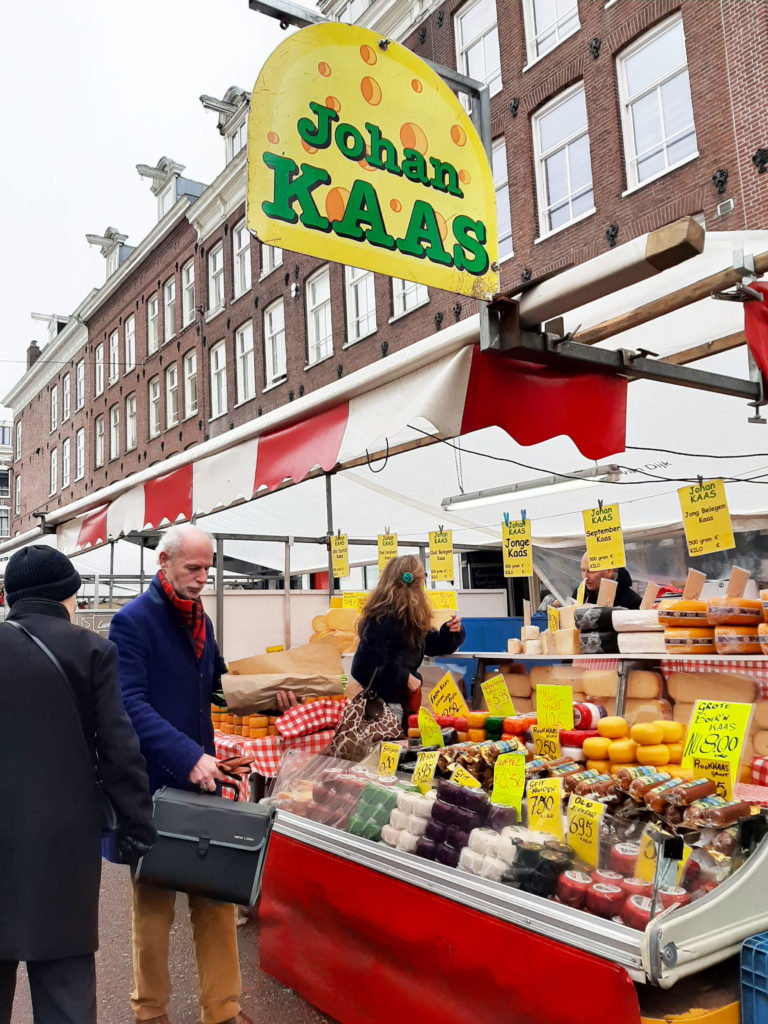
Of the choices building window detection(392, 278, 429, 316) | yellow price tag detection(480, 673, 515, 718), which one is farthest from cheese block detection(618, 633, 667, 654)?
building window detection(392, 278, 429, 316)

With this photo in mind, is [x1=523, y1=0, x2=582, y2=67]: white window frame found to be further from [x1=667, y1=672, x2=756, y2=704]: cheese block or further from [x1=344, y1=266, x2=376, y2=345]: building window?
[x1=667, y1=672, x2=756, y2=704]: cheese block

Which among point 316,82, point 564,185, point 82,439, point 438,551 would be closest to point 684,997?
point 316,82

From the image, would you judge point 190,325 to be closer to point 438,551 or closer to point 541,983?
point 438,551

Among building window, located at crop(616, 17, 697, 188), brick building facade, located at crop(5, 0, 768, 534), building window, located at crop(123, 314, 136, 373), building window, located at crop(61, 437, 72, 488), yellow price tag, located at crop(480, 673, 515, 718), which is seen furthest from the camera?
building window, located at crop(61, 437, 72, 488)

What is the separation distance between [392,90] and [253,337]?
18.0m

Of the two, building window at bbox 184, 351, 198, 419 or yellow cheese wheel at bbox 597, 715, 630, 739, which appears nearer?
yellow cheese wheel at bbox 597, 715, 630, 739

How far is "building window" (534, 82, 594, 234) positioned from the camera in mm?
12508

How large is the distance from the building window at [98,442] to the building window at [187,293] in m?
7.37

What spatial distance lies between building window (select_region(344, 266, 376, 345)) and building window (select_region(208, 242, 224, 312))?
6280mm

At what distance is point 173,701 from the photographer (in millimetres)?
2924

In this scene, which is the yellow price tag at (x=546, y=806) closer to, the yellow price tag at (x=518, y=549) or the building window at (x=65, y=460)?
the yellow price tag at (x=518, y=549)

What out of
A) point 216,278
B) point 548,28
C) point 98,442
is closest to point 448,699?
point 548,28

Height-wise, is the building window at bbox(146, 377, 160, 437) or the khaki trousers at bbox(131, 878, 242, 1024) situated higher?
the building window at bbox(146, 377, 160, 437)

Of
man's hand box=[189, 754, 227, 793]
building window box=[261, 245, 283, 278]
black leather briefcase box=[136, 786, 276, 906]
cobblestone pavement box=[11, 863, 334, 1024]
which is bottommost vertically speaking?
cobblestone pavement box=[11, 863, 334, 1024]
